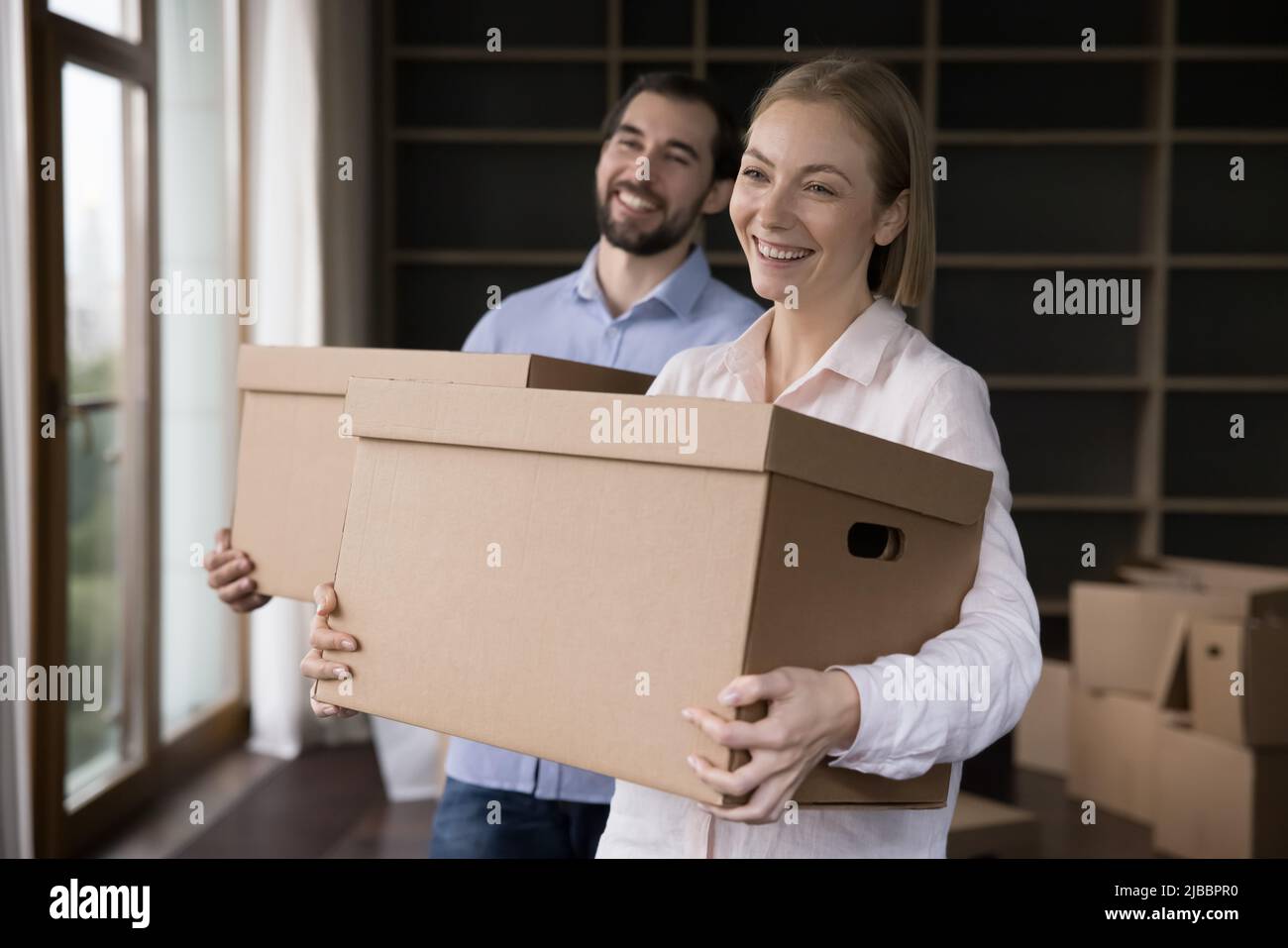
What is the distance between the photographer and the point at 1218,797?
291cm

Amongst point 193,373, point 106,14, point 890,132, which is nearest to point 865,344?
point 890,132

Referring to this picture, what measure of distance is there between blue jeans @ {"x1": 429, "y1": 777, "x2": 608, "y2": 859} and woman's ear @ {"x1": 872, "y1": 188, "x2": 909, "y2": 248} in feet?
2.75

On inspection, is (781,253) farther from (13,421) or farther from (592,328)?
(13,421)

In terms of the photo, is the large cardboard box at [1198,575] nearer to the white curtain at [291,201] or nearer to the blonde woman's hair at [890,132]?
the white curtain at [291,201]

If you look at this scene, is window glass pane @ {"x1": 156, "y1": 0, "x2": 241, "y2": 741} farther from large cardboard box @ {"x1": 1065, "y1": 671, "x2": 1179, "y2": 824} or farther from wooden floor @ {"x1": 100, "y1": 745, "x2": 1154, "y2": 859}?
large cardboard box @ {"x1": 1065, "y1": 671, "x2": 1179, "y2": 824}

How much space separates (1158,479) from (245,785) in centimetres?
314

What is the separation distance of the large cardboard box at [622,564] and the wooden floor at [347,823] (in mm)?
2040

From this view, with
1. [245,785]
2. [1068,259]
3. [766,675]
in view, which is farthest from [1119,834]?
[766,675]

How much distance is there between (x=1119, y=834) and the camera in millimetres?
3172

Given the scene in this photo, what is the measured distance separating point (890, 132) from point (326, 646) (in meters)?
0.71

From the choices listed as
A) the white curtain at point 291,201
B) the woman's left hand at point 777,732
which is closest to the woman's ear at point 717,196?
the woman's left hand at point 777,732

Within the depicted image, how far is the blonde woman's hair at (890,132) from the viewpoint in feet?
3.84

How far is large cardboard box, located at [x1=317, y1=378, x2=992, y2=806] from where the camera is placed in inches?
37.2

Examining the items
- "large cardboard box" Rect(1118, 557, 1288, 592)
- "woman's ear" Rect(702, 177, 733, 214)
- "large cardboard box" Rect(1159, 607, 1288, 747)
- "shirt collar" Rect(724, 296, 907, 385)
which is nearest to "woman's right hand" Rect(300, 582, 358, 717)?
"shirt collar" Rect(724, 296, 907, 385)
